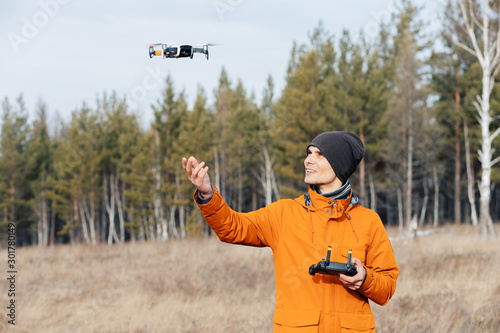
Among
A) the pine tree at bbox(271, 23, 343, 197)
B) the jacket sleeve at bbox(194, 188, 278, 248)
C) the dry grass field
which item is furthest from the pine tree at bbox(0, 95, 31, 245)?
the jacket sleeve at bbox(194, 188, 278, 248)

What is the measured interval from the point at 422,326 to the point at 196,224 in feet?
85.6

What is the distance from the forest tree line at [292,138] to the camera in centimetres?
2675

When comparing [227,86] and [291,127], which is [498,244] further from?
[227,86]

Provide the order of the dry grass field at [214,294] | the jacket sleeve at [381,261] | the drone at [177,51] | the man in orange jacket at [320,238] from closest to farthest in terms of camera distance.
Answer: the drone at [177,51] < the man in orange jacket at [320,238] < the jacket sleeve at [381,261] < the dry grass field at [214,294]

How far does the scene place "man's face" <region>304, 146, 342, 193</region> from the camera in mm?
2510

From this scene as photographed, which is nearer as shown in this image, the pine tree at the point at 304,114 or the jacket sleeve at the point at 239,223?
the jacket sleeve at the point at 239,223

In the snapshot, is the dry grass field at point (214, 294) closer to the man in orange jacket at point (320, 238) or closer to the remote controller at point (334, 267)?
the man in orange jacket at point (320, 238)

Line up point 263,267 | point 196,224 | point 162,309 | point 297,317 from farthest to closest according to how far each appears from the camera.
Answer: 1. point 196,224
2. point 263,267
3. point 162,309
4. point 297,317

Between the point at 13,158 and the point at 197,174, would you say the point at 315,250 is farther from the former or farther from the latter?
the point at 13,158

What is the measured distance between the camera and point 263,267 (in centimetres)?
1035

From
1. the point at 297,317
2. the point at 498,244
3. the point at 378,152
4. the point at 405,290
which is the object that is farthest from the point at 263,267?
the point at 378,152

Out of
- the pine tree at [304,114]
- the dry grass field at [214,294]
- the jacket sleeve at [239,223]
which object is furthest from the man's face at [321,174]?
the pine tree at [304,114]

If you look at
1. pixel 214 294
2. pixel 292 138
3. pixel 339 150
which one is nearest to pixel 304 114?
pixel 292 138

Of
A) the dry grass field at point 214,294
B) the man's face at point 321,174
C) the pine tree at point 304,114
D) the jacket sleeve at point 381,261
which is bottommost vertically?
the dry grass field at point 214,294
